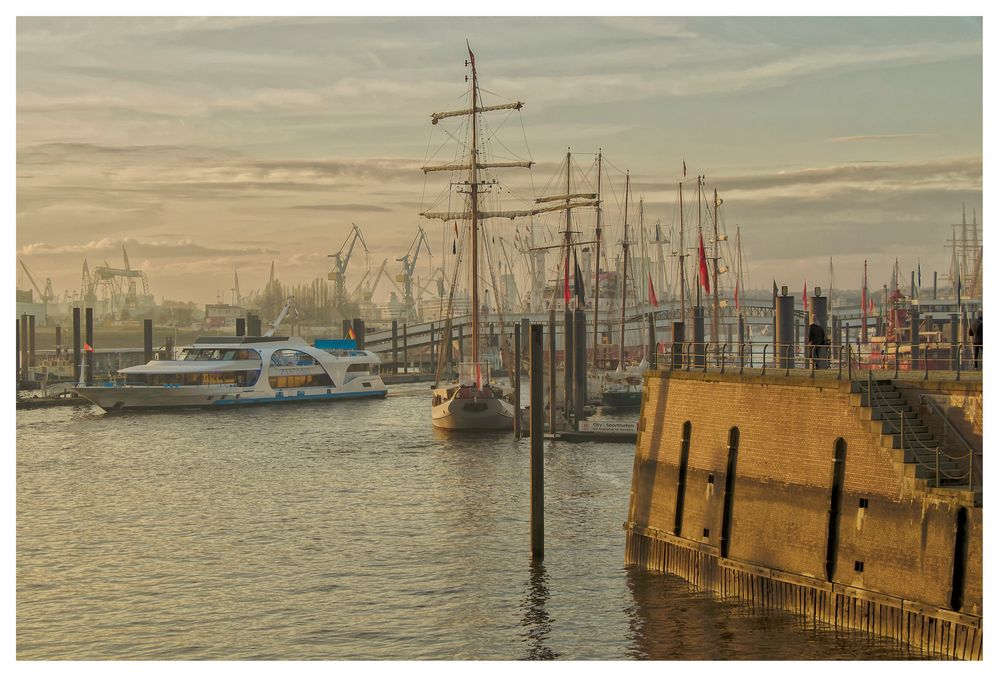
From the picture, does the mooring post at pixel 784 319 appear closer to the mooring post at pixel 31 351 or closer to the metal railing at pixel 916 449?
the metal railing at pixel 916 449

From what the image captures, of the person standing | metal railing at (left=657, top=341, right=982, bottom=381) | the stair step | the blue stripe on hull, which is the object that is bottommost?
the blue stripe on hull

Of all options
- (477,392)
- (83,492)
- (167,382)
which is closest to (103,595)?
(83,492)

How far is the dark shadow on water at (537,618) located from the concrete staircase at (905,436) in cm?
828

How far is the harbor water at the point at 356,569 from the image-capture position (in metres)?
27.7

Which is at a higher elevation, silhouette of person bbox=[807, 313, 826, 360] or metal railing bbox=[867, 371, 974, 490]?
silhouette of person bbox=[807, 313, 826, 360]

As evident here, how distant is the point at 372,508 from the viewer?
47.6 metres

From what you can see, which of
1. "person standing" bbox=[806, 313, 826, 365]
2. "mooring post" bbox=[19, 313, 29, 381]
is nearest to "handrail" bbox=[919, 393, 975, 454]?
"person standing" bbox=[806, 313, 826, 365]

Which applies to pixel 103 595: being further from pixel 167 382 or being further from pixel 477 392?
pixel 167 382

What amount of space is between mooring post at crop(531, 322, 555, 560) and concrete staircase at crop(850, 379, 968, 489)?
Result: 10094 mm

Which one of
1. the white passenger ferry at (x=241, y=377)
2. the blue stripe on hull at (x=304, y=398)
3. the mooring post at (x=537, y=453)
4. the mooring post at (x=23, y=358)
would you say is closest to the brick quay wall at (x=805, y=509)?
the mooring post at (x=537, y=453)

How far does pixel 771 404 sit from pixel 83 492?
36148 mm

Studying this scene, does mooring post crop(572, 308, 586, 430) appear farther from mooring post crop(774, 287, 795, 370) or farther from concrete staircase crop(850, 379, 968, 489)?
concrete staircase crop(850, 379, 968, 489)

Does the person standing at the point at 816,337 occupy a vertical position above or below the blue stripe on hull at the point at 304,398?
above

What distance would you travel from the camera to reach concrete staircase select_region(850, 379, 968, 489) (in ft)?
76.5
